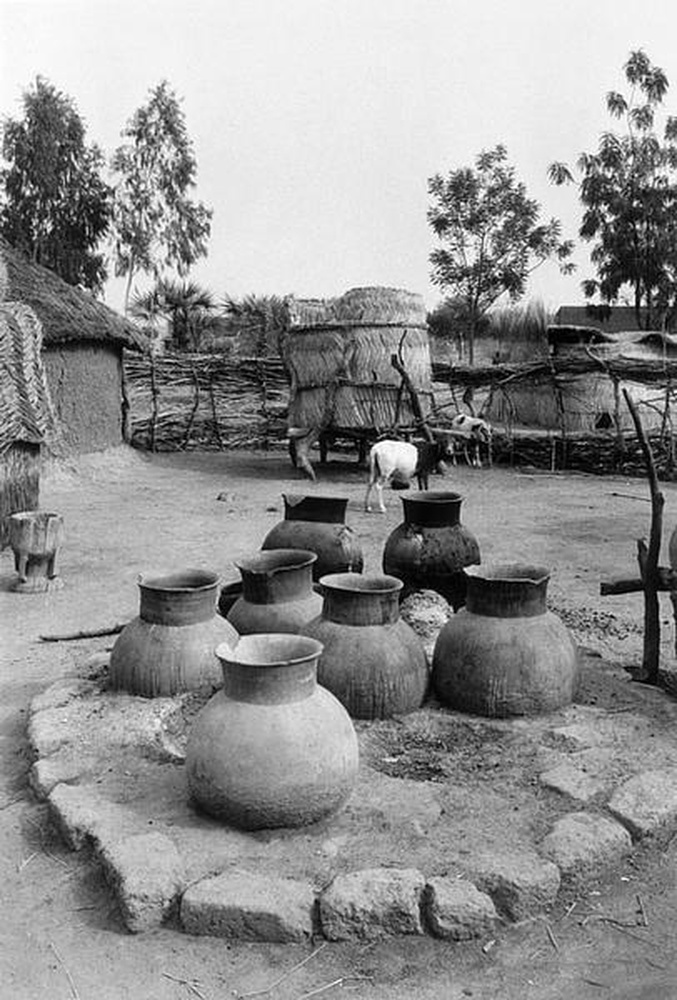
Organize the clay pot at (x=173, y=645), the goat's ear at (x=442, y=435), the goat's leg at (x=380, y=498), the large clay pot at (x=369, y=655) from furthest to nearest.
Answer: the goat's ear at (x=442, y=435) < the goat's leg at (x=380, y=498) < the clay pot at (x=173, y=645) < the large clay pot at (x=369, y=655)

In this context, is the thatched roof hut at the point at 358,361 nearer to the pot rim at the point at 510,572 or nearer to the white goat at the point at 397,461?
the white goat at the point at 397,461

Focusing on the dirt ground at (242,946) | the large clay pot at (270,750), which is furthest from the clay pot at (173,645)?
the large clay pot at (270,750)

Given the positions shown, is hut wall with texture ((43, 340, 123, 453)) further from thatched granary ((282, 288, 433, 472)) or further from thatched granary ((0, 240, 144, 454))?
thatched granary ((282, 288, 433, 472))

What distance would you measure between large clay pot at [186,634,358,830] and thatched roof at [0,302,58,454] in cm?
582

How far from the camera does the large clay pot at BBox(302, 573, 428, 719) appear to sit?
3951mm

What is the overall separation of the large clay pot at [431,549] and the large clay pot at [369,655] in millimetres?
1222

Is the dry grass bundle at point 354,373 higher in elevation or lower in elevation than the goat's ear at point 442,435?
higher

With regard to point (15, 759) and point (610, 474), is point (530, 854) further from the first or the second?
point (610, 474)

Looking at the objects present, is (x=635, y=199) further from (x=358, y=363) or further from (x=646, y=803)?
(x=646, y=803)

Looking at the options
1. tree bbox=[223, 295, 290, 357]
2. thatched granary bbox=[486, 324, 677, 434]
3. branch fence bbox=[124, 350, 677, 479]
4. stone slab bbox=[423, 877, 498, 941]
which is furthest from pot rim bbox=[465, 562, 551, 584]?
tree bbox=[223, 295, 290, 357]

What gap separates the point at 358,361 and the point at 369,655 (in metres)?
9.75

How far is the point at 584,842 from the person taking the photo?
10.0 ft

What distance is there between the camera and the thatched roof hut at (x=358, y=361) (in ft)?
43.8

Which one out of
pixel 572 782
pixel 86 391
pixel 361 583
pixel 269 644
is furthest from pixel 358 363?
pixel 572 782
